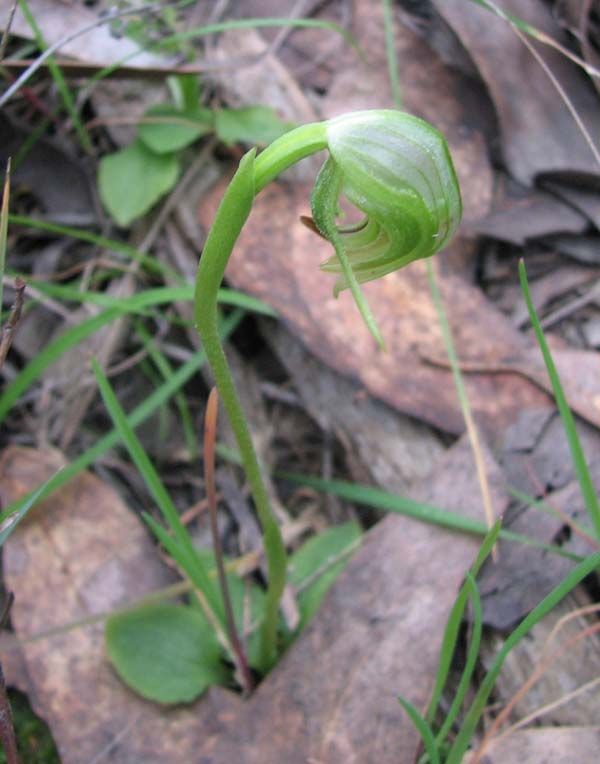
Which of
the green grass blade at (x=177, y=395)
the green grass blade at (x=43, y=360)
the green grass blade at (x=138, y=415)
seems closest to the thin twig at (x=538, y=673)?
the green grass blade at (x=138, y=415)

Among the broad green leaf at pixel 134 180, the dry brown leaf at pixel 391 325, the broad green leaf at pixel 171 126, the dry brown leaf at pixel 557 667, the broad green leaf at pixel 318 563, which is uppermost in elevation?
the broad green leaf at pixel 171 126

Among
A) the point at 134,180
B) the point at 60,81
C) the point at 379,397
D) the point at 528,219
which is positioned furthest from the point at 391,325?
the point at 60,81

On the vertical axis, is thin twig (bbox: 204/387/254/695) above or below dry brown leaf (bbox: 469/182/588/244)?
below

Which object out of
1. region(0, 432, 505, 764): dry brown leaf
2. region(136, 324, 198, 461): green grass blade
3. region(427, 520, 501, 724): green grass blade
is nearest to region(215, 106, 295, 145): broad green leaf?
region(136, 324, 198, 461): green grass blade

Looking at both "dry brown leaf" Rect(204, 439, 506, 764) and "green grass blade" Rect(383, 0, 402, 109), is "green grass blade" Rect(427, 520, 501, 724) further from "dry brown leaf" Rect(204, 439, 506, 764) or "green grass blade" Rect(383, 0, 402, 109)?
"green grass blade" Rect(383, 0, 402, 109)

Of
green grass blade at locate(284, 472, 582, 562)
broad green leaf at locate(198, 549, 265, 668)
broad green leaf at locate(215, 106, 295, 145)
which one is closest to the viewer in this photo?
green grass blade at locate(284, 472, 582, 562)

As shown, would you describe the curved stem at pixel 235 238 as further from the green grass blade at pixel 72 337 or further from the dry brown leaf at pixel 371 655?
the green grass blade at pixel 72 337

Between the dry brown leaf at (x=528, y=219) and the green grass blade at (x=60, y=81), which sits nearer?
the green grass blade at (x=60, y=81)
